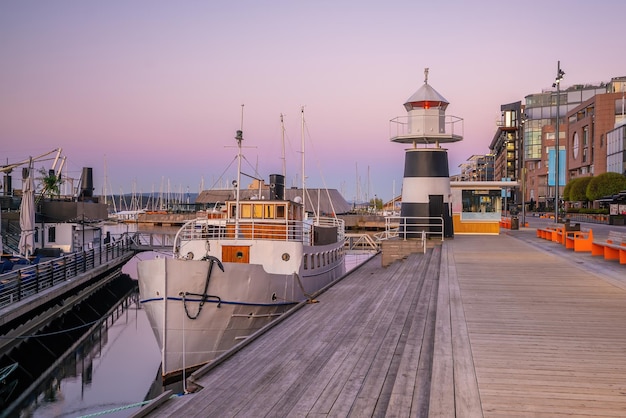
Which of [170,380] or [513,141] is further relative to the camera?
[513,141]

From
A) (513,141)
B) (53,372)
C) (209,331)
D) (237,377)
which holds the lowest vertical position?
(53,372)

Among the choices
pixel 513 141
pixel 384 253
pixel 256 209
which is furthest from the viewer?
pixel 513 141

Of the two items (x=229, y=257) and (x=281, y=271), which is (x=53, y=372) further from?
(x=281, y=271)

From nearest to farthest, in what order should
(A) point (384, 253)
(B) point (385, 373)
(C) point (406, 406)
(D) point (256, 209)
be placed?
(C) point (406, 406)
(B) point (385, 373)
(D) point (256, 209)
(A) point (384, 253)

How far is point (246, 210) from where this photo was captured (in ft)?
68.5

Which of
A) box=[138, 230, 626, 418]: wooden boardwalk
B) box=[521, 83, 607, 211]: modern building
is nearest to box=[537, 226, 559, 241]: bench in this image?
box=[138, 230, 626, 418]: wooden boardwalk

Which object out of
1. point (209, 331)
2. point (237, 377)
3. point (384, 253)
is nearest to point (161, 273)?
point (209, 331)

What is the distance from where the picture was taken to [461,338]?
8.43 m

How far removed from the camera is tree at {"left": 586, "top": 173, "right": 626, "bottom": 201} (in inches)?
2857

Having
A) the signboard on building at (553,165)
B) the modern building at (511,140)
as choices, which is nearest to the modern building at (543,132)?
the signboard on building at (553,165)

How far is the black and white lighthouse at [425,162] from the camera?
2842 cm

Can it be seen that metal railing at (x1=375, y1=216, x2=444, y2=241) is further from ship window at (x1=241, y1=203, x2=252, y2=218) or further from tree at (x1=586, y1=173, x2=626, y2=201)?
tree at (x1=586, y1=173, x2=626, y2=201)

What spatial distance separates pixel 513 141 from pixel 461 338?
157 meters

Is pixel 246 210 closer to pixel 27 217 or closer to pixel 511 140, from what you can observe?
pixel 27 217
